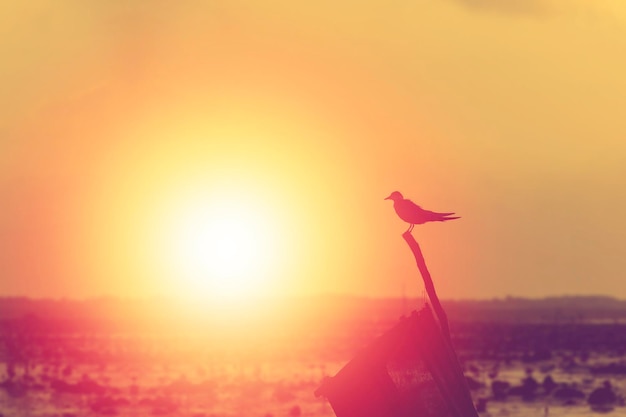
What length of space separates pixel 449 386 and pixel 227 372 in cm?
5339

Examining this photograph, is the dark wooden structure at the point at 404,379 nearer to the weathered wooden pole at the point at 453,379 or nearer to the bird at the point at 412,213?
the weathered wooden pole at the point at 453,379

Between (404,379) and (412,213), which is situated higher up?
(412,213)

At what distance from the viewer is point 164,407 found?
44.9 m

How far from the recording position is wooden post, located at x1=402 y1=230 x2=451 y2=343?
33.1 feet

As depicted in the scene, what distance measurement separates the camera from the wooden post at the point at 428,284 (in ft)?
33.1

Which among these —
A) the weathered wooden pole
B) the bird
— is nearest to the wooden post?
A: the weathered wooden pole

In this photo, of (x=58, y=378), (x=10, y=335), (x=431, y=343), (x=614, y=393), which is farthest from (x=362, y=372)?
(x=10, y=335)

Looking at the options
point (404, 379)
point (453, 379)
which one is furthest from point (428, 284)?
point (404, 379)

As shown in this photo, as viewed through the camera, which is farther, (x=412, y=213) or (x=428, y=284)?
(x=412, y=213)

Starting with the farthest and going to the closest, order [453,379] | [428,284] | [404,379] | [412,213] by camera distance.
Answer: [412,213], [428,284], [453,379], [404,379]

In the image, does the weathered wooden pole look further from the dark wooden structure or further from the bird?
the bird

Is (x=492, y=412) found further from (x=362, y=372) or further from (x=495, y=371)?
(x=362, y=372)

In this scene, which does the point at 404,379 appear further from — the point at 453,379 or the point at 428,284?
the point at 428,284

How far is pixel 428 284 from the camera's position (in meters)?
10.2
